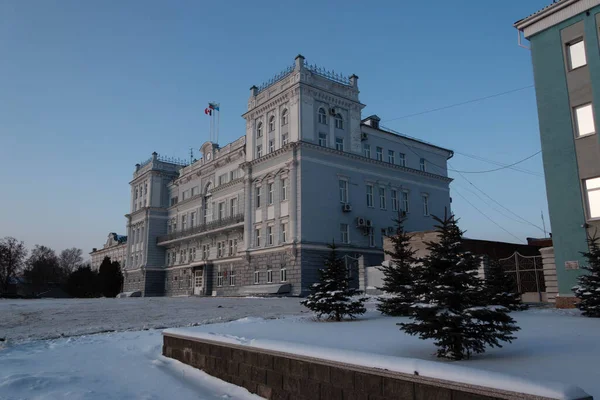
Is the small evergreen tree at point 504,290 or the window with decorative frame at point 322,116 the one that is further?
the window with decorative frame at point 322,116

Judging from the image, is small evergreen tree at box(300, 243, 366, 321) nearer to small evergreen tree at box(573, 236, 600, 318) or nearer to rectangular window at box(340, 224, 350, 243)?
small evergreen tree at box(573, 236, 600, 318)

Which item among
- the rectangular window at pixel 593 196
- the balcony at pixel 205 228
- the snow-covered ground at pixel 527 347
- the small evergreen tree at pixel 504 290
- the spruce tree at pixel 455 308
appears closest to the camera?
the snow-covered ground at pixel 527 347

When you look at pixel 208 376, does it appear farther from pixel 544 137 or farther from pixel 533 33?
pixel 533 33

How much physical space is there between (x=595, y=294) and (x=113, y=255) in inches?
3479

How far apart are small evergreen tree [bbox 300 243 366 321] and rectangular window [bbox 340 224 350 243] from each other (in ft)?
77.0

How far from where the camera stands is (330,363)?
5453 mm

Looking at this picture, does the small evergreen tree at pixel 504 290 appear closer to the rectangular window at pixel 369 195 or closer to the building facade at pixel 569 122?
the building facade at pixel 569 122

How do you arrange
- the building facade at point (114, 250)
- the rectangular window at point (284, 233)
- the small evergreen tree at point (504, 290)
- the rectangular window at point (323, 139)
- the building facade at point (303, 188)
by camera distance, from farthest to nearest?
the building facade at point (114, 250) → the rectangular window at point (323, 139) → the rectangular window at point (284, 233) → the building facade at point (303, 188) → the small evergreen tree at point (504, 290)

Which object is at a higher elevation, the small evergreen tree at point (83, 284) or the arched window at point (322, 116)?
the arched window at point (322, 116)

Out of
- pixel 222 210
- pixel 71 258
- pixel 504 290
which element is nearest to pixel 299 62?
pixel 222 210

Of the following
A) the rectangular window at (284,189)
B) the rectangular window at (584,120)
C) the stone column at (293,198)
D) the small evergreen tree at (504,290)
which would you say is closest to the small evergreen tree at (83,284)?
the rectangular window at (284,189)

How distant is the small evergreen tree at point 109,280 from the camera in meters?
65.8

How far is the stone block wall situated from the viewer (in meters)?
4.20

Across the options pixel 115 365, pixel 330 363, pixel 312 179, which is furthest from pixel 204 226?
pixel 330 363
